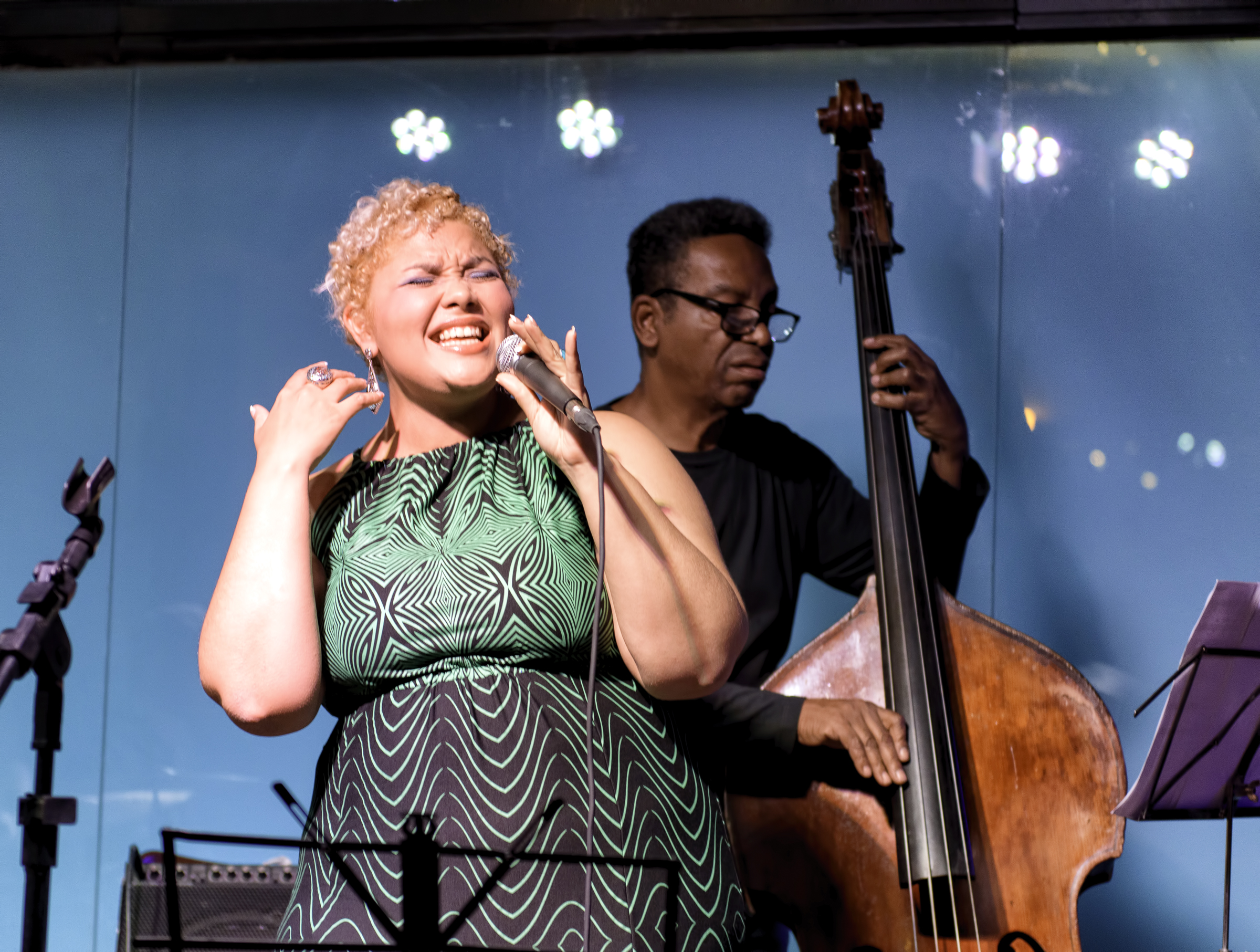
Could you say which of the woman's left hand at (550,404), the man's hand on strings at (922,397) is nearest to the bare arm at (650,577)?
the woman's left hand at (550,404)

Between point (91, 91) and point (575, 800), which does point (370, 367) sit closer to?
point (575, 800)

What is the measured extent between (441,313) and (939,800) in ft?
3.04

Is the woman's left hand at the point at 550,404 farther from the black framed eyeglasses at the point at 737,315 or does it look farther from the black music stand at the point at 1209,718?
the black framed eyeglasses at the point at 737,315

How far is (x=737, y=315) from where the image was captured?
8.14 feet

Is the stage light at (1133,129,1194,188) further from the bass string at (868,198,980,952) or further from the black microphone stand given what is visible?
the black microphone stand

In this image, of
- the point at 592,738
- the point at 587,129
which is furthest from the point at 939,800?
the point at 587,129

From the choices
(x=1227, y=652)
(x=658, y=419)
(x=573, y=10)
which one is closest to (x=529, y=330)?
(x=1227, y=652)

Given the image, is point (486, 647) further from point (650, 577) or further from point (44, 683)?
point (44, 683)

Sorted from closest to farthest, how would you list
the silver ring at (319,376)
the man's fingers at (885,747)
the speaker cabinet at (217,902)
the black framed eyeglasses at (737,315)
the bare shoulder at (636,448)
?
the bare shoulder at (636,448) < the silver ring at (319,376) < the man's fingers at (885,747) < the speaker cabinet at (217,902) < the black framed eyeglasses at (737,315)

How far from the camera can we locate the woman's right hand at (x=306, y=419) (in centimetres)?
138

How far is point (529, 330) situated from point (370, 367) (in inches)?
15.5

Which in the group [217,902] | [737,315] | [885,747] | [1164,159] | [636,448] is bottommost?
[217,902]

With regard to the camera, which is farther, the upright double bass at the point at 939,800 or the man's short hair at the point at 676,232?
the man's short hair at the point at 676,232

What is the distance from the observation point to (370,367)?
1581 mm
